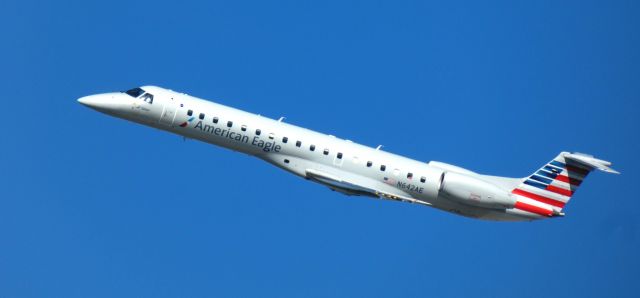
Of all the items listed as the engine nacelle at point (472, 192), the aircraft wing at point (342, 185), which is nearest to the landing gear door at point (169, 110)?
the aircraft wing at point (342, 185)

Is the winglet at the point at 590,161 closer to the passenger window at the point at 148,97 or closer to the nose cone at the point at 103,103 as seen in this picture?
the passenger window at the point at 148,97

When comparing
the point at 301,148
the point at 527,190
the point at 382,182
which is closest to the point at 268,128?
the point at 301,148

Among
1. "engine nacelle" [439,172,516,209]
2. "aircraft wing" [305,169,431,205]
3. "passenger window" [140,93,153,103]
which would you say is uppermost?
"passenger window" [140,93,153,103]

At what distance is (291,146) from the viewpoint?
136 feet

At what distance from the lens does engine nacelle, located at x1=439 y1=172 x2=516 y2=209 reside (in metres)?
41.6

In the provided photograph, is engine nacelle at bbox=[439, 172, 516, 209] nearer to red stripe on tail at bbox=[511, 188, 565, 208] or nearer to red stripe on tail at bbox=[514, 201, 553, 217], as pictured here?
red stripe on tail at bbox=[514, 201, 553, 217]

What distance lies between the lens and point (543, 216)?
140 feet

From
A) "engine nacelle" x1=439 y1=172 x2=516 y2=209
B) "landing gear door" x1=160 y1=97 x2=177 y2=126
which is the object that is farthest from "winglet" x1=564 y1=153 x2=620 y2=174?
"landing gear door" x1=160 y1=97 x2=177 y2=126

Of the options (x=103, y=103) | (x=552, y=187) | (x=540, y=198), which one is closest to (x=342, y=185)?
(x=540, y=198)

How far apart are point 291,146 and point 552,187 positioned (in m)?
10.9

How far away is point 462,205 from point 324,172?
5834 mm

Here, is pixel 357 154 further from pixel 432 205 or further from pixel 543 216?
pixel 543 216

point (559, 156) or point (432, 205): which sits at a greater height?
point (559, 156)

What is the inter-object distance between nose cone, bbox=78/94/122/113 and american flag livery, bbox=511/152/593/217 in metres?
16.6
